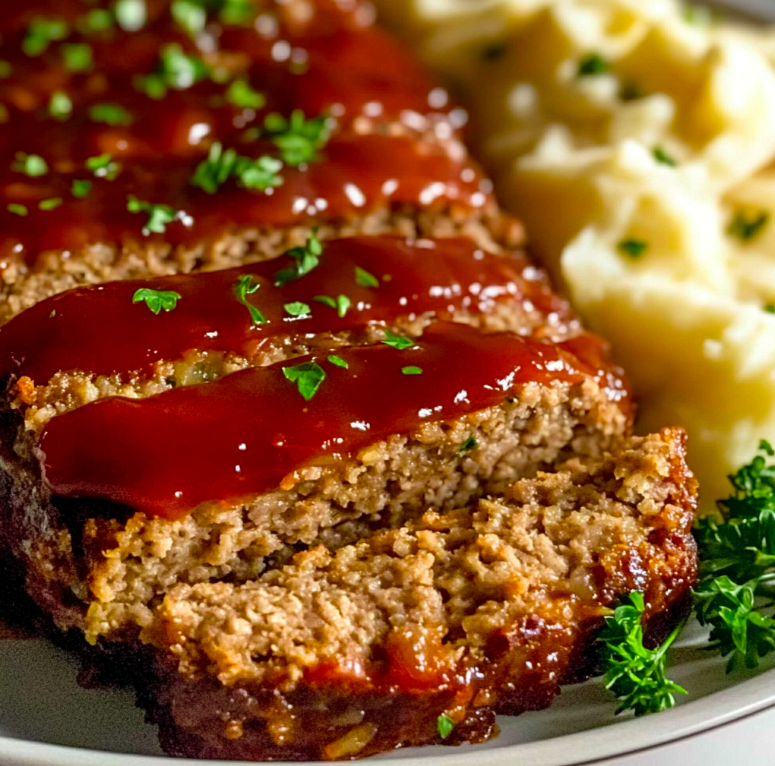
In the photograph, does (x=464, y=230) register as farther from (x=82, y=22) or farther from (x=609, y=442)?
(x=82, y=22)

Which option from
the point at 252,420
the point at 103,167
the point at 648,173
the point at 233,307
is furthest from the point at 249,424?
the point at 648,173

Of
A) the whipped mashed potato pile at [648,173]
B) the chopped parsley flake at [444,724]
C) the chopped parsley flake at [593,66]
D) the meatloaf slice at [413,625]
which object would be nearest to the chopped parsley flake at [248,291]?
the meatloaf slice at [413,625]

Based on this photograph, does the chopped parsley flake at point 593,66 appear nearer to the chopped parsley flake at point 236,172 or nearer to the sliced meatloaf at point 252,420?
the chopped parsley flake at point 236,172

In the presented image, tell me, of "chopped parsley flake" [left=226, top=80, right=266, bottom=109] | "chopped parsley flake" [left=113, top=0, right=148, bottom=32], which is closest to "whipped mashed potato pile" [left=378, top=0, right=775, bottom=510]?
"chopped parsley flake" [left=226, top=80, right=266, bottom=109]

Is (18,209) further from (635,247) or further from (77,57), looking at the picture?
(635,247)

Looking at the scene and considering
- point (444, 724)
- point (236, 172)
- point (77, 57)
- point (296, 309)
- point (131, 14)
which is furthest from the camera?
point (131, 14)
